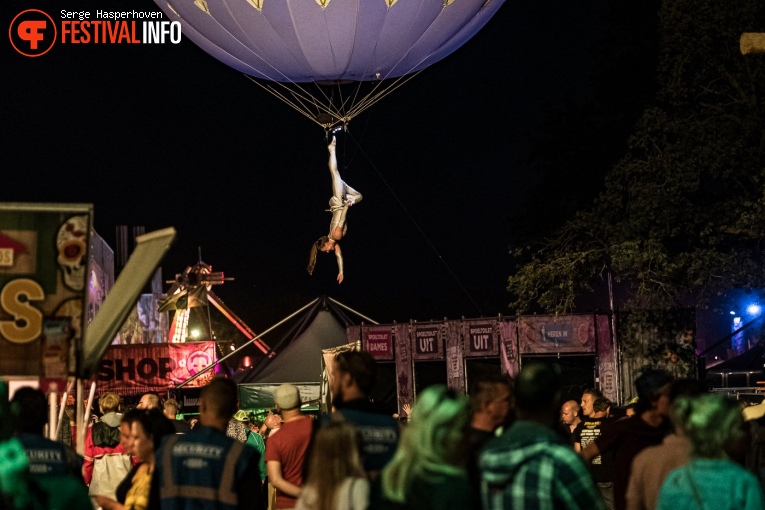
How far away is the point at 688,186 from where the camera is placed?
75.6 feet

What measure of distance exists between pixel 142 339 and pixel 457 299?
31714 millimetres

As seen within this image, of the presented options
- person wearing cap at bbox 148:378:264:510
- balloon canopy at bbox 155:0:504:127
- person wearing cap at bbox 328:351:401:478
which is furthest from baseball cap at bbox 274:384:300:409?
balloon canopy at bbox 155:0:504:127

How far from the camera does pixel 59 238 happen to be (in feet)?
23.2

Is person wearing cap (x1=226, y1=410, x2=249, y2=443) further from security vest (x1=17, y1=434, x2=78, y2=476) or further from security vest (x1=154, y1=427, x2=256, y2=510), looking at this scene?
security vest (x1=17, y1=434, x2=78, y2=476)

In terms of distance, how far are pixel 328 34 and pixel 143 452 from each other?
17039mm

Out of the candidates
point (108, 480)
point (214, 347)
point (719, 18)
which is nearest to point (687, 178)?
point (719, 18)

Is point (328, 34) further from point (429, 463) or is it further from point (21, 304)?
point (429, 463)

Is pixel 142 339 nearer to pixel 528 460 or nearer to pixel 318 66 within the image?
pixel 318 66

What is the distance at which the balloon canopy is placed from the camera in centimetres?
2278

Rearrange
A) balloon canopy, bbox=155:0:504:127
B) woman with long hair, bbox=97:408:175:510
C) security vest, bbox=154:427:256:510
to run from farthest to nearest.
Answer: balloon canopy, bbox=155:0:504:127 → woman with long hair, bbox=97:408:175:510 → security vest, bbox=154:427:256:510

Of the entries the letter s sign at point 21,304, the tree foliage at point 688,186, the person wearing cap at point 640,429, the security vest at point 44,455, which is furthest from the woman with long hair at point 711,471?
Answer: the tree foliage at point 688,186

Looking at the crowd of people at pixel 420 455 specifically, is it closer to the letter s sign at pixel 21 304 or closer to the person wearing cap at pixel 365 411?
the person wearing cap at pixel 365 411

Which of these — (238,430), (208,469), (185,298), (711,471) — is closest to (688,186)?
(238,430)

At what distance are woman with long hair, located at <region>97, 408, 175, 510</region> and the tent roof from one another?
16.8 meters
